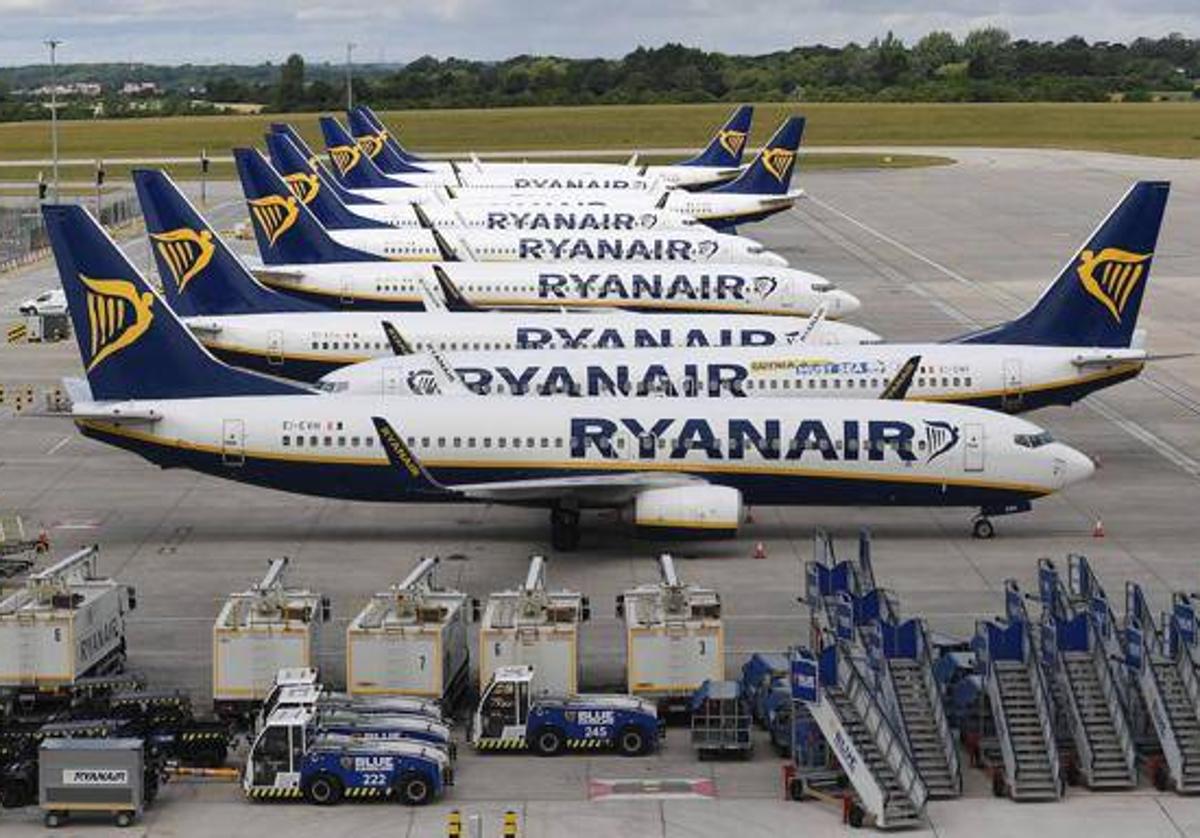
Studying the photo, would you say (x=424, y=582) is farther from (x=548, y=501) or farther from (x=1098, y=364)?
(x=1098, y=364)

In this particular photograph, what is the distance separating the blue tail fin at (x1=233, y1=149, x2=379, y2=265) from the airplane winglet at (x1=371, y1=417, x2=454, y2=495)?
115 ft

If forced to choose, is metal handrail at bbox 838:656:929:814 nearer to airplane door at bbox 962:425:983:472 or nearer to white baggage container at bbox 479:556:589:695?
white baggage container at bbox 479:556:589:695

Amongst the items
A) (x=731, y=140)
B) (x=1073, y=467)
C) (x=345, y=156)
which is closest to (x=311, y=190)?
(x=345, y=156)

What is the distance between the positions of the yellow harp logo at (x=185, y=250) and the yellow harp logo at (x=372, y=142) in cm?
7842

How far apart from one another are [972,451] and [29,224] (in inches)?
4155

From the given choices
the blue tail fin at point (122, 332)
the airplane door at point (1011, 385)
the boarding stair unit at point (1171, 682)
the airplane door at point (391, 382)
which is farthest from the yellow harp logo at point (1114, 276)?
the blue tail fin at point (122, 332)

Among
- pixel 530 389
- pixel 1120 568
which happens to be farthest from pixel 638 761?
pixel 530 389

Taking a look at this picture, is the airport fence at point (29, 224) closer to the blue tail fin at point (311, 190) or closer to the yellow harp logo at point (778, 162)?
the blue tail fin at point (311, 190)

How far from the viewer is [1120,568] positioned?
55.6 meters

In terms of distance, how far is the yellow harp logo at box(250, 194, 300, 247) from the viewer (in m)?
89.8

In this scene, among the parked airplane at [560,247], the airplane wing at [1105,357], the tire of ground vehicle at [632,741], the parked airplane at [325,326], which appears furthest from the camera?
the parked airplane at [560,247]

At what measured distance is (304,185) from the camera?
10612 centimetres

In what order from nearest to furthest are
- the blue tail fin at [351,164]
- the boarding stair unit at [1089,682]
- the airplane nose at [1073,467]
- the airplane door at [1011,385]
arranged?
1. the boarding stair unit at [1089,682]
2. the airplane nose at [1073,467]
3. the airplane door at [1011,385]
4. the blue tail fin at [351,164]

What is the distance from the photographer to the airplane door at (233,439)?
2250 inches
